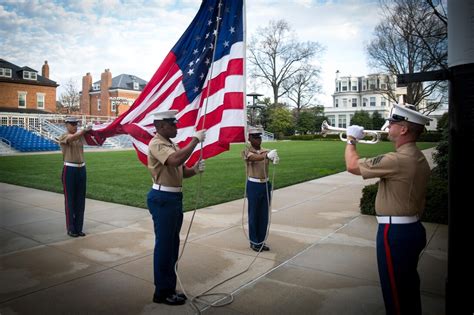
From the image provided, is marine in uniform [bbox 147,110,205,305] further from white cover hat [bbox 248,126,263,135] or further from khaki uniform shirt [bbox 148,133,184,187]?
white cover hat [bbox 248,126,263,135]

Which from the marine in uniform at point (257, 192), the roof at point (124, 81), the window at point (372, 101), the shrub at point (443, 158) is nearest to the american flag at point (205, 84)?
the marine in uniform at point (257, 192)

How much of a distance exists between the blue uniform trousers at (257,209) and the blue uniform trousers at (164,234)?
2.05 meters

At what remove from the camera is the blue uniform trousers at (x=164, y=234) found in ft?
13.2

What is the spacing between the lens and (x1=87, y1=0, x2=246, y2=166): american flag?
4547mm

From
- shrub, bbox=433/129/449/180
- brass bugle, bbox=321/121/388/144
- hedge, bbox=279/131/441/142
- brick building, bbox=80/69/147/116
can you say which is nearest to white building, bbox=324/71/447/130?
hedge, bbox=279/131/441/142

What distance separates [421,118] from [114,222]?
6.59m

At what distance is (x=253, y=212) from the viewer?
5918 millimetres

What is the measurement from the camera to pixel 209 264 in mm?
5262

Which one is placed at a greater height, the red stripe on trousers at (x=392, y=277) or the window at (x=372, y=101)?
the window at (x=372, y=101)

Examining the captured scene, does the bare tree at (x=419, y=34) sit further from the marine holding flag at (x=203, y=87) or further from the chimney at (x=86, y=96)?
the chimney at (x=86, y=96)

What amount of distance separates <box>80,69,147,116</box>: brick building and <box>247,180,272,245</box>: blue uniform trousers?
180ft

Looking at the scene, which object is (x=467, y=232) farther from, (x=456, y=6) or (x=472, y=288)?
(x=456, y=6)

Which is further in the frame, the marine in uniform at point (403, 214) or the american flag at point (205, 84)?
the american flag at point (205, 84)

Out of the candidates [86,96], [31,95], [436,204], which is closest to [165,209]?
[436,204]
